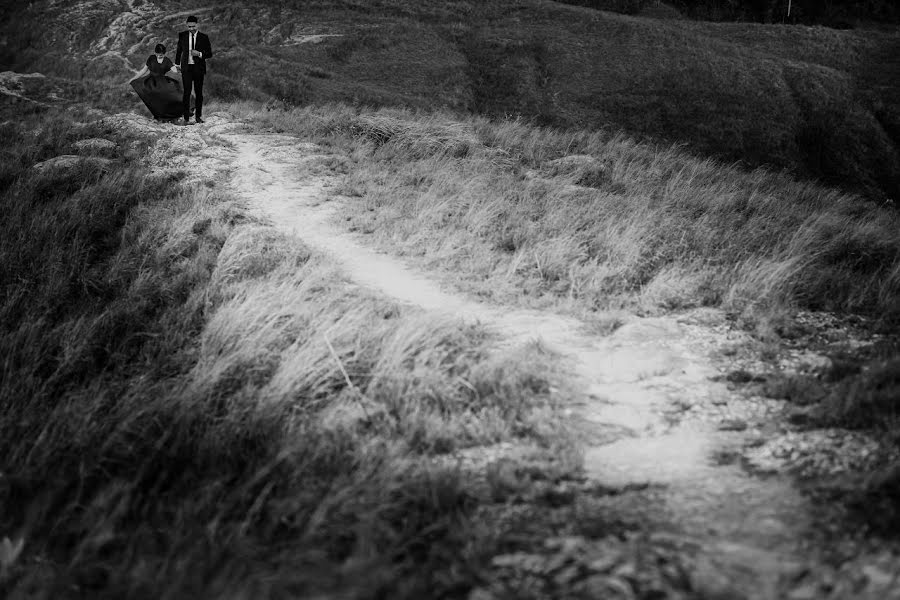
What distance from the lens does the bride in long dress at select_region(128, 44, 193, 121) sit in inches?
601

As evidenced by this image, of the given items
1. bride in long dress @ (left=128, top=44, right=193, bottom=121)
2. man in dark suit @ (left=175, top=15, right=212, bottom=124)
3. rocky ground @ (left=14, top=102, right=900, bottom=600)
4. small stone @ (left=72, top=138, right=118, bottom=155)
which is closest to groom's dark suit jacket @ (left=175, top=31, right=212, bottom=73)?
man in dark suit @ (left=175, top=15, right=212, bottom=124)

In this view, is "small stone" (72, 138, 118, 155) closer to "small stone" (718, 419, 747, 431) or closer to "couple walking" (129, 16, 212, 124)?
"couple walking" (129, 16, 212, 124)

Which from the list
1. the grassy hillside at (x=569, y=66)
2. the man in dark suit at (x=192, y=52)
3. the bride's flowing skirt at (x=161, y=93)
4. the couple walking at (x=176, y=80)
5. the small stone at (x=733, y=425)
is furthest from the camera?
the grassy hillside at (x=569, y=66)

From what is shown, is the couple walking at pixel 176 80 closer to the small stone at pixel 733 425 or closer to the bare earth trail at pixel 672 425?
the bare earth trail at pixel 672 425

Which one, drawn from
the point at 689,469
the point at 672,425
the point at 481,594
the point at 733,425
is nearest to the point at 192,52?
the point at 672,425

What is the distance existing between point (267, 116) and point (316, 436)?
15.5 metres

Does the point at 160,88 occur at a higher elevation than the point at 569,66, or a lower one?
lower

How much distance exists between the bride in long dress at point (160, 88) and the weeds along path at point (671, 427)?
10482mm

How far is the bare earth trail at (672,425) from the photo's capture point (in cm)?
301

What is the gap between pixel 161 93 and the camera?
1579cm

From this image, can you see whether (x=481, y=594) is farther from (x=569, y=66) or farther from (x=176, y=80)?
(x=569, y=66)

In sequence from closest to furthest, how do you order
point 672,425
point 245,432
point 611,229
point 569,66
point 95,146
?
point 245,432
point 672,425
point 611,229
point 95,146
point 569,66

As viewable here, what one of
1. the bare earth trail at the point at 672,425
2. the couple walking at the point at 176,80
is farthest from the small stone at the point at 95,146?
the bare earth trail at the point at 672,425

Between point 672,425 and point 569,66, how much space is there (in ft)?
123
